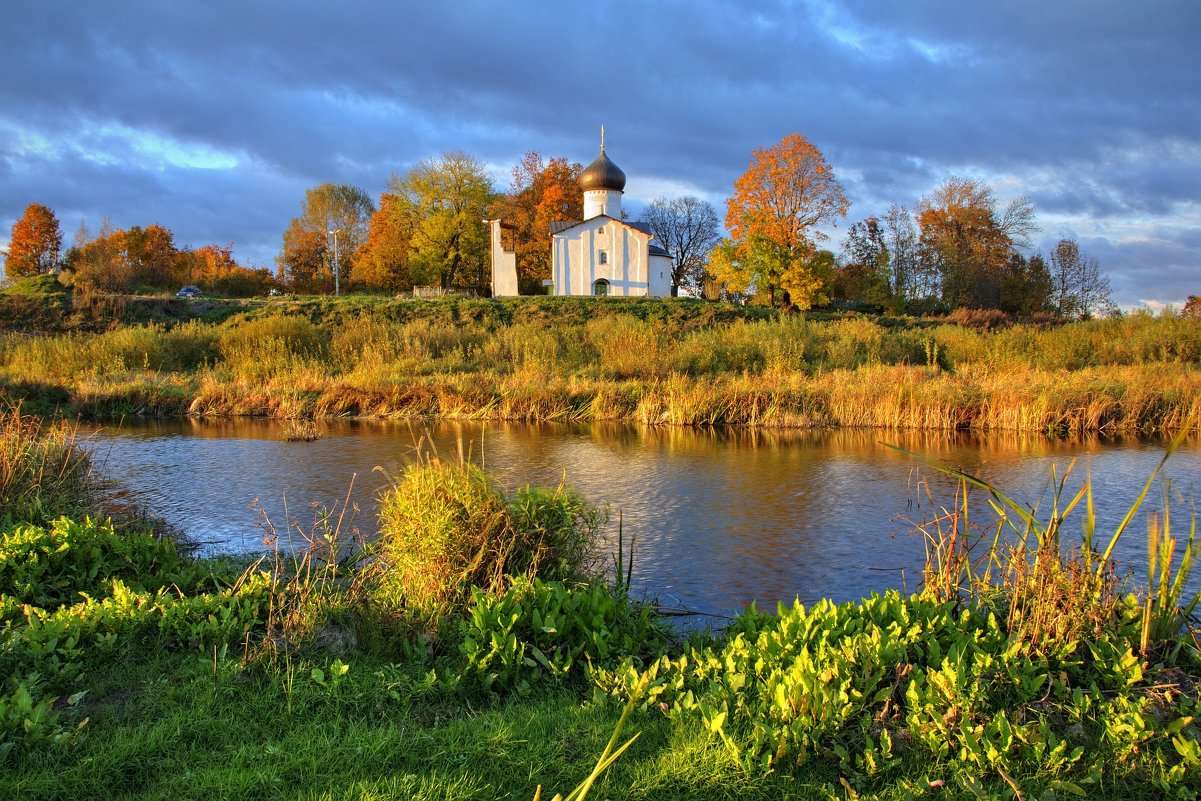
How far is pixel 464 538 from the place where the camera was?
5566 mm

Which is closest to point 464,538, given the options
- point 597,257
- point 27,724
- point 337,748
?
point 337,748

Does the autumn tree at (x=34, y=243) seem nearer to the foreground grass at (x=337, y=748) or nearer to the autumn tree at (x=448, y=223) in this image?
the autumn tree at (x=448, y=223)

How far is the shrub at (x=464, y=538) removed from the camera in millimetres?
5387

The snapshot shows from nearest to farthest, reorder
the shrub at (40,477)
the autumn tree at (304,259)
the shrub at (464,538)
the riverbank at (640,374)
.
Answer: the shrub at (464,538)
the shrub at (40,477)
the riverbank at (640,374)
the autumn tree at (304,259)

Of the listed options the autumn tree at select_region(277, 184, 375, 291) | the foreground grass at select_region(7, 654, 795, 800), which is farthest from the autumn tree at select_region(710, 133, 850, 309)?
the foreground grass at select_region(7, 654, 795, 800)

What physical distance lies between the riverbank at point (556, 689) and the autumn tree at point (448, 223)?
54.7m

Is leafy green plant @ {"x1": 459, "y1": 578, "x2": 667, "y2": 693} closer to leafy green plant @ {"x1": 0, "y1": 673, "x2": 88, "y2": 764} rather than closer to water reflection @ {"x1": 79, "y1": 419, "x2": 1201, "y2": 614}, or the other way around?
water reflection @ {"x1": 79, "y1": 419, "x2": 1201, "y2": 614}

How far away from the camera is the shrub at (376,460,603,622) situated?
5387 mm

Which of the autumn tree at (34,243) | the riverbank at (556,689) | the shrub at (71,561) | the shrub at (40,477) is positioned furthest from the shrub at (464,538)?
the autumn tree at (34,243)

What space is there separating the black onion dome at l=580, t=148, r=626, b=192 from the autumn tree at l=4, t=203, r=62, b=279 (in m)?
41.1

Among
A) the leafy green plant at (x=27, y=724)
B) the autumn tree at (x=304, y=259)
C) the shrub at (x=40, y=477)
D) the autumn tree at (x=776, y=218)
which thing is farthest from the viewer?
the autumn tree at (x=304, y=259)

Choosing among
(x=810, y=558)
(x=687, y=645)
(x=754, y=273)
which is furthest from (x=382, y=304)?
(x=687, y=645)

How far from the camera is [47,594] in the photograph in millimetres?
5352

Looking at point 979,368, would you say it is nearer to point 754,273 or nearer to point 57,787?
point 57,787
